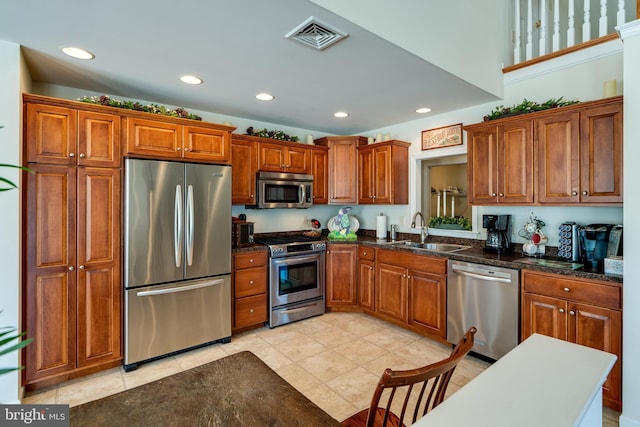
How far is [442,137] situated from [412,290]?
74.2 inches

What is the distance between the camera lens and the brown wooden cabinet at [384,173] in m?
4.23

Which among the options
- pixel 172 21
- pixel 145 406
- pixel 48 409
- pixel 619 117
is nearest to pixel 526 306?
pixel 619 117

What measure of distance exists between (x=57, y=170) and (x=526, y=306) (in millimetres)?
3905

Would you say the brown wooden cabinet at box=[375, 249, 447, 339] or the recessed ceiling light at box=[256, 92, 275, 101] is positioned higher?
the recessed ceiling light at box=[256, 92, 275, 101]

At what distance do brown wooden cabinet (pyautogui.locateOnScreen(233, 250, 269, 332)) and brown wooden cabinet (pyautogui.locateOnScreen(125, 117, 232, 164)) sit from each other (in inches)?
43.7

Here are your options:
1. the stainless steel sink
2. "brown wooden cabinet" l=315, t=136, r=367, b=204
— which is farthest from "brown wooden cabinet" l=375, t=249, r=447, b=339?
"brown wooden cabinet" l=315, t=136, r=367, b=204

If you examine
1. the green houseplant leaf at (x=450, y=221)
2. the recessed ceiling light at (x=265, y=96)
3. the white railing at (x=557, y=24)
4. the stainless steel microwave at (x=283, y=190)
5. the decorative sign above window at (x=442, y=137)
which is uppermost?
the white railing at (x=557, y=24)

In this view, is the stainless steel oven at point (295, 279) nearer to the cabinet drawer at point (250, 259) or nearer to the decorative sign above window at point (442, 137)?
the cabinet drawer at point (250, 259)

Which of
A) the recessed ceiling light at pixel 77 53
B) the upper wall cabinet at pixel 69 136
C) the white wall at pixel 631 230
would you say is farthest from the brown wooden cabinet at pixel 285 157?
the white wall at pixel 631 230

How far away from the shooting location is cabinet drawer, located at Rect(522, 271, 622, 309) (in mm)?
2250

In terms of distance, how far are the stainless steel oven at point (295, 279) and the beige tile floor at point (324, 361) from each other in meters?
0.16

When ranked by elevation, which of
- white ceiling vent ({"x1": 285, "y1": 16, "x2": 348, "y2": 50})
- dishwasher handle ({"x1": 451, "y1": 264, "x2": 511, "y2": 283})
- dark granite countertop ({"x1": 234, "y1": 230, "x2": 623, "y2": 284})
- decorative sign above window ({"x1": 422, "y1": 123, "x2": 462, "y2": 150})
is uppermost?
white ceiling vent ({"x1": 285, "y1": 16, "x2": 348, "y2": 50})

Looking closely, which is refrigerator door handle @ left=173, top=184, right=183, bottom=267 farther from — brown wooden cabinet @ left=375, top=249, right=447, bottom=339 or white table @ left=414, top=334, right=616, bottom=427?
white table @ left=414, top=334, right=616, bottom=427

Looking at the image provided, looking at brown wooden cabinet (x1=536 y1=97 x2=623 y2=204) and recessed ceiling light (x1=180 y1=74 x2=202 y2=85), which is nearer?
brown wooden cabinet (x1=536 y1=97 x2=623 y2=204)
